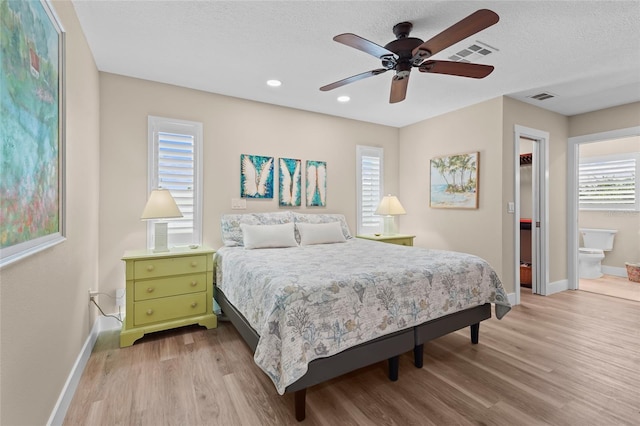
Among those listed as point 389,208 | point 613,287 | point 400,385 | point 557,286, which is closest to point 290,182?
point 389,208

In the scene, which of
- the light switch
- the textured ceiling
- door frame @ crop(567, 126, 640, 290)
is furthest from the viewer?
door frame @ crop(567, 126, 640, 290)

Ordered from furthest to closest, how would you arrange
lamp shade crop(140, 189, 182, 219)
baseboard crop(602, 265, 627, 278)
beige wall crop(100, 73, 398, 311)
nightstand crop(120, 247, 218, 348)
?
baseboard crop(602, 265, 627, 278), beige wall crop(100, 73, 398, 311), lamp shade crop(140, 189, 182, 219), nightstand crop(120, 247, 218, 348)

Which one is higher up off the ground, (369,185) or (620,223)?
(369,185)

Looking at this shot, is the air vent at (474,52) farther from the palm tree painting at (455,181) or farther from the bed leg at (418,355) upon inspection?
the bed leg at (418,355)

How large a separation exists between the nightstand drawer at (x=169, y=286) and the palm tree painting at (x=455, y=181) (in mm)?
3406

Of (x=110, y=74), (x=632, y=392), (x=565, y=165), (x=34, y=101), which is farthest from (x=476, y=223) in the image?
(x=110, y=74)

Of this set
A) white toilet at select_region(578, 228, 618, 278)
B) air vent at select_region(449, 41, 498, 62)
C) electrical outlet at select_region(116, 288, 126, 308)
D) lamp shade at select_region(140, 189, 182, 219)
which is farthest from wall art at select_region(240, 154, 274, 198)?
white toilet at select_region(578, 228, 618, 278)

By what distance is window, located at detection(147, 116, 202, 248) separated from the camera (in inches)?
130

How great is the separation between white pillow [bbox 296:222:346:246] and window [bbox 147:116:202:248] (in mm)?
1202

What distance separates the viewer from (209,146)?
3.59 metres

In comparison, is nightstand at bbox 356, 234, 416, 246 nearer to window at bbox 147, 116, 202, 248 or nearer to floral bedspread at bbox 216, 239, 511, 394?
floral bedspread at bbox 216, 239, 511, 394

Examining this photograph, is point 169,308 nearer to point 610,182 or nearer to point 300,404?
point 300,404

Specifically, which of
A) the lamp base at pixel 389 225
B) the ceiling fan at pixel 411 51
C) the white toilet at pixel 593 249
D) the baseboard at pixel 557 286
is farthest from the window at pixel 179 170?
the white toilet at pixel 593 249

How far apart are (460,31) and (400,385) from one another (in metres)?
2.34
